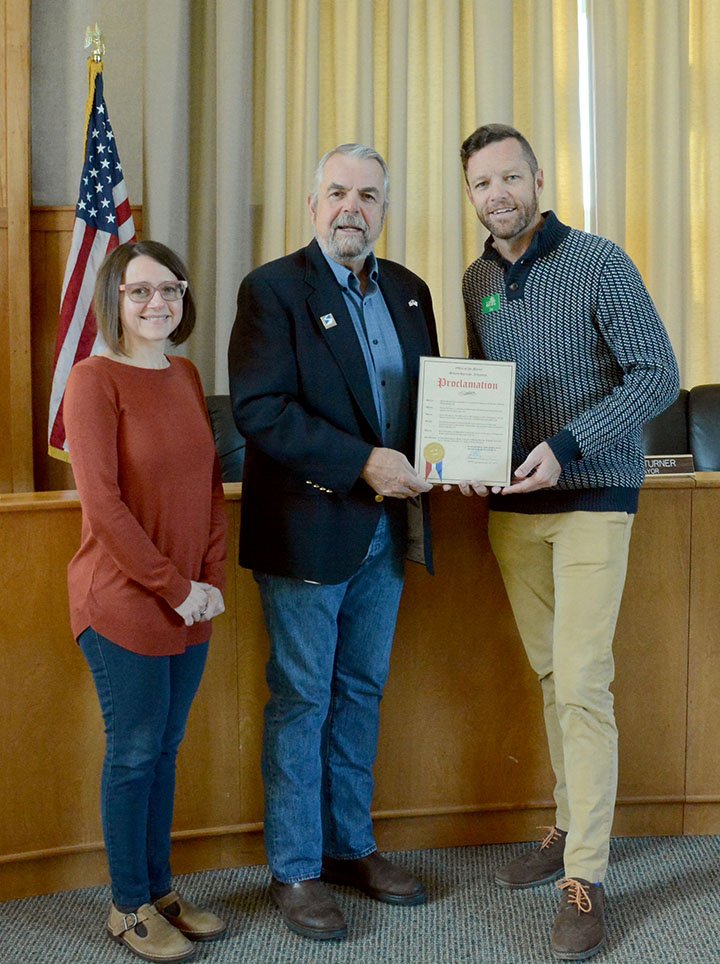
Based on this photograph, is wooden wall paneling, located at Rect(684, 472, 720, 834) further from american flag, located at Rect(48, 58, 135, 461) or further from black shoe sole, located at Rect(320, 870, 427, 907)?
american flag, located at Rect(48, 58, 135, 461)

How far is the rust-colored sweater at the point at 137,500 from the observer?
1.99m

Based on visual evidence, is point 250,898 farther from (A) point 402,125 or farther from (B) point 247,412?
(A) point 402,125

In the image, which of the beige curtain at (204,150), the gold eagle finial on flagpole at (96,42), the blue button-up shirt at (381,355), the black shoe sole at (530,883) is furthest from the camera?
the beige curtain at (204,150)

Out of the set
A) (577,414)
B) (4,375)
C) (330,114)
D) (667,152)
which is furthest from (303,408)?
(667,152)

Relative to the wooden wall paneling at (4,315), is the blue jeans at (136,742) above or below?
below

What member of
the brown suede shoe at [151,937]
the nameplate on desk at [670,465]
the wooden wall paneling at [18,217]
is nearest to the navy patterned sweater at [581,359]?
the nameplate on desk at [670,465]

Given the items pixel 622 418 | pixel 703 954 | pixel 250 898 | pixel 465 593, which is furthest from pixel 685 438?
pixel 250 898

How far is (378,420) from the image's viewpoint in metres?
2.26

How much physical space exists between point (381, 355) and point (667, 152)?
9.63 feet

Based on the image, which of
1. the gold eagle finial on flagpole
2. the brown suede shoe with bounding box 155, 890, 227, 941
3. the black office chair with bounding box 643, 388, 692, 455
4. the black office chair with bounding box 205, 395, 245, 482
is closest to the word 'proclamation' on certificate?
the brown suede shoe with bounding box 155, 890, 227, 941

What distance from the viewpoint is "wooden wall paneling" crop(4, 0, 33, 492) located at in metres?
3.88

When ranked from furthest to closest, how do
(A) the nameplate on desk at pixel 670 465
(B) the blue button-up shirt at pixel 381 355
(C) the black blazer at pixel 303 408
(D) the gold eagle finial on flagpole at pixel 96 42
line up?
(D) the gold eagle finial on flagpole at pixel 96 42 < (A) the nameplate on desk at pixel 670 465 < (B) the blue button-up shirt at pixel 381 355 < (C) the black blazer at pixel 303 408

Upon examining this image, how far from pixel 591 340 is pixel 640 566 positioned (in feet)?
2.32

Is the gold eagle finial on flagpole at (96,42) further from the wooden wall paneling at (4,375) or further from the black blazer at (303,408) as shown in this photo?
the black blazer at (303,408)
